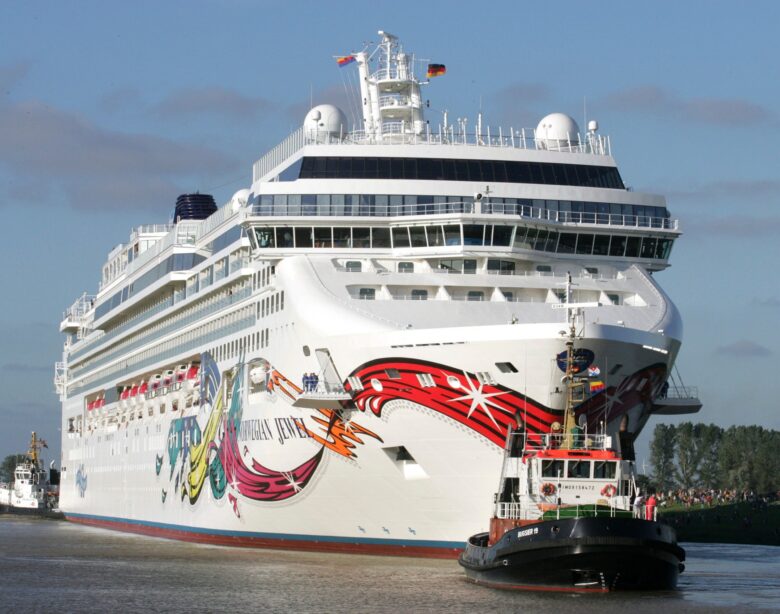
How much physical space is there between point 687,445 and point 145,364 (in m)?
74.1

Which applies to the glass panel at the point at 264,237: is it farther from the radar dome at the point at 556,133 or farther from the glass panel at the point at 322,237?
the radar dome at the point at 556,133

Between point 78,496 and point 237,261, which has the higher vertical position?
point 237,261

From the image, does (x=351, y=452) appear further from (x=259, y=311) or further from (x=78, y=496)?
(x=78, y=496)

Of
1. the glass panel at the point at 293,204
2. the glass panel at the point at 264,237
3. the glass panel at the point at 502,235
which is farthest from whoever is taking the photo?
the glass panel at the point at 264,237

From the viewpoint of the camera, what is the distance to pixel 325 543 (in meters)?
45.9

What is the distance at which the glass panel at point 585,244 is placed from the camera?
48.5 meters

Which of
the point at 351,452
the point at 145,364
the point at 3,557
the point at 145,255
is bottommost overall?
the point at 3,557

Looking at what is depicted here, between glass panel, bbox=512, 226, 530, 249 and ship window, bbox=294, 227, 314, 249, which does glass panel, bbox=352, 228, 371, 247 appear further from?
glass panel, bbox=512, 226, 530, 249

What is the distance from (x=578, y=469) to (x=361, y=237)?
13.9 meters

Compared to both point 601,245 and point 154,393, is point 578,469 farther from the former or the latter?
point 154,393

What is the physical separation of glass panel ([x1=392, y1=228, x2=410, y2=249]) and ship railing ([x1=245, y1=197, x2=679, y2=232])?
54cm

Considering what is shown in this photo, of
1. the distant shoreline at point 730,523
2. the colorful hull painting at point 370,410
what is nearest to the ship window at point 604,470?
the colorful hull painting at point 370,410

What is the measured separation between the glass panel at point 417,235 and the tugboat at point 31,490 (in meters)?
68.8

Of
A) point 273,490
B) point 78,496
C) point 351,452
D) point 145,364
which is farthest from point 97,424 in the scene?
point 351,452
